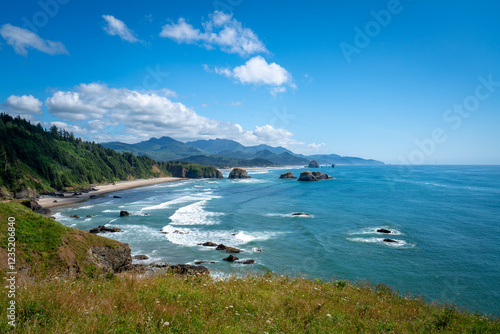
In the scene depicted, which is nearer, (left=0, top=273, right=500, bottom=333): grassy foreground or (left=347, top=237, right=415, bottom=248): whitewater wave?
(left=0, top=273, right=500, bottom=333): grassy foreground

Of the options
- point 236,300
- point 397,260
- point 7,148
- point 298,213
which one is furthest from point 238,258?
point 7,148

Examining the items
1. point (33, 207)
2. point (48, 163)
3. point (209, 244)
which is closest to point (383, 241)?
point (209, 244)

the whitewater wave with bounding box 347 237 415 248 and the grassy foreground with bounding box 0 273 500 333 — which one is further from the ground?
the grassy foreground with bounding box 0 273 500 333

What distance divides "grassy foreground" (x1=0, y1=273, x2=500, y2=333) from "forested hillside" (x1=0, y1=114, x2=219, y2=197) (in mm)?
69288

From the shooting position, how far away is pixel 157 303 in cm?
598

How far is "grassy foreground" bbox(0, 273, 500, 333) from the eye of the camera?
4.92 meters

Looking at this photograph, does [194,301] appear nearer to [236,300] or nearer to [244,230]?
[236,300]

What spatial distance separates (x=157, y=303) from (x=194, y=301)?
1.02 meters

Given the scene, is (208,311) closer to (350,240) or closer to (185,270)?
(185,270)

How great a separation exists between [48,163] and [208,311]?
110 metres

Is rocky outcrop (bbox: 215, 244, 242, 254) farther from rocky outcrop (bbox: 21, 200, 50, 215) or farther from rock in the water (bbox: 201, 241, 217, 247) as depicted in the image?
rocky outcrop (bbox: 21, 200, 50, 215)

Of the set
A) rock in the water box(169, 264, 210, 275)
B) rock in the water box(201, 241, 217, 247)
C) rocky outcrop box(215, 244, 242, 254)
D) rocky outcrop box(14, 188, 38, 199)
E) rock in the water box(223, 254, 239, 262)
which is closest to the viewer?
rock in the water box(169, 264, 210, 275)

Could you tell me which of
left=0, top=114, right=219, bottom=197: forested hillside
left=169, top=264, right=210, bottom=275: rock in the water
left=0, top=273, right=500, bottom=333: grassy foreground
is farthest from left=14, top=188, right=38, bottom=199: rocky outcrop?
left=0, top=273, right=500, bottom=333: grassy foreground

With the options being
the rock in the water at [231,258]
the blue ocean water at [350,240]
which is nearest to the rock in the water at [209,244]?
the blue ocean water at [350,240]
